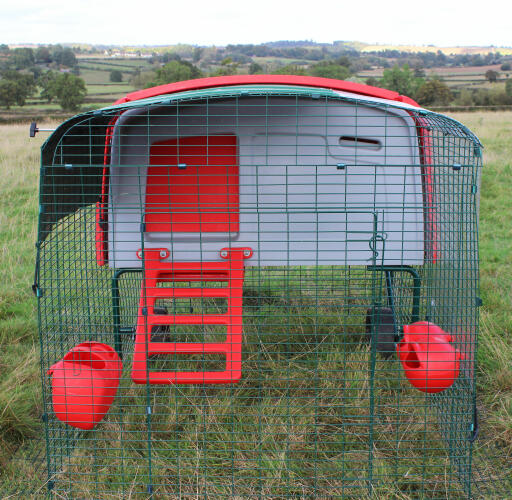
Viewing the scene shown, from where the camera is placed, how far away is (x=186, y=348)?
7.79 feet

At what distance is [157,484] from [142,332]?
2.21ft

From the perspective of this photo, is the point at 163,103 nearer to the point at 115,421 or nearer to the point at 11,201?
the point at 115,421

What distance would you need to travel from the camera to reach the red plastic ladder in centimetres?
230

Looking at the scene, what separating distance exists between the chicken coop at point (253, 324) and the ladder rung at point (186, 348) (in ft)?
0.04

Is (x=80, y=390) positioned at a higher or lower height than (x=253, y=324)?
lower

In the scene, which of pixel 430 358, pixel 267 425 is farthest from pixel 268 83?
pixel 267 425

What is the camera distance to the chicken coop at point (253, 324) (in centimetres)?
214

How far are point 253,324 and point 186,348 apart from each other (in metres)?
0.33

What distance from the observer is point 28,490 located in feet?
7.07

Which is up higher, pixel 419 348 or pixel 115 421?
pixel 419 348

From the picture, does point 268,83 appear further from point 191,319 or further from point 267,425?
point 267,425

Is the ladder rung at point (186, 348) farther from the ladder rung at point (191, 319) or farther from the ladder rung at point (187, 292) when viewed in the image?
the ladder rung at point (187, 292)

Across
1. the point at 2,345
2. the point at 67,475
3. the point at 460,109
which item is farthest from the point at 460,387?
the point at 460,109

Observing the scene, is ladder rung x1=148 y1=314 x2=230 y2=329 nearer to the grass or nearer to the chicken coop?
the chicken coop
